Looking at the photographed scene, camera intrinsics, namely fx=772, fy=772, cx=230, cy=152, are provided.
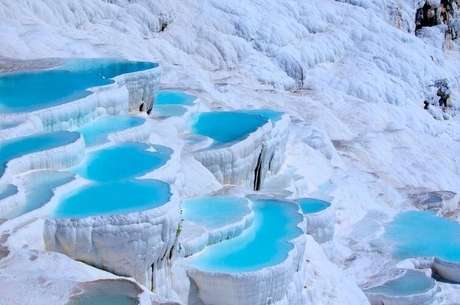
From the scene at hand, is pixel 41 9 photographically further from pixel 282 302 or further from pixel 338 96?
pixel 282 302

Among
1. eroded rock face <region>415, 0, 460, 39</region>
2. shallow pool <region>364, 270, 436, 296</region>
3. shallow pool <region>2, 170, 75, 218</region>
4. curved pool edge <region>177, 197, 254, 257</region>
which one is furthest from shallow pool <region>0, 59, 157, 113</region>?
eroded rock face <region>415, 0, 460, 39</region>

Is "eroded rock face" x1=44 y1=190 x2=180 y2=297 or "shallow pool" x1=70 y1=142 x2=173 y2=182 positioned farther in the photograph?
"shallow pool" x1=70 y1=142 x2=173 y2=182

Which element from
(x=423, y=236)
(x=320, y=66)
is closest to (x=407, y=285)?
(x=423, y=236)

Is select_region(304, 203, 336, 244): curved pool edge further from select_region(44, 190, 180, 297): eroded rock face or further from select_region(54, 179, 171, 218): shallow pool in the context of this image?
select_region(44, 190, 180, 297): eroded rock face

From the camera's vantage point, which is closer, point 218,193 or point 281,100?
point 218,193

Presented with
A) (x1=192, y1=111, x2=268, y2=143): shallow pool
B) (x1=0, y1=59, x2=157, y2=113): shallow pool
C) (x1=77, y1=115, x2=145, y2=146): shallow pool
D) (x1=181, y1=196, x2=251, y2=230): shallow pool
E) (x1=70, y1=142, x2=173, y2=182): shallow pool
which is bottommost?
(x1=192, y1=111, x2=268, y2=143): shallow pool

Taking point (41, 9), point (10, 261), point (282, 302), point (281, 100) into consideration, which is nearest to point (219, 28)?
point (281, 100)
